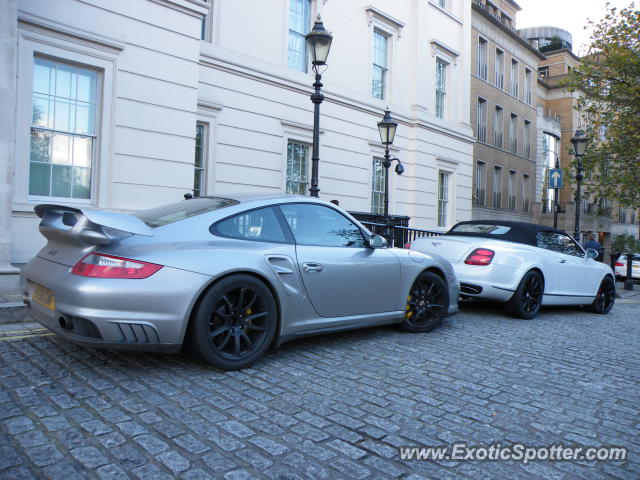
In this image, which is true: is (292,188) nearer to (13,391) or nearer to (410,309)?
(410,309)

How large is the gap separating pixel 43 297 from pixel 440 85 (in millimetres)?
17802

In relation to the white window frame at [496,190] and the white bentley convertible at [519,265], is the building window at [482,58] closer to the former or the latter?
the white window frame at [496,190]

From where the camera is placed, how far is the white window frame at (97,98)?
7.39 metres

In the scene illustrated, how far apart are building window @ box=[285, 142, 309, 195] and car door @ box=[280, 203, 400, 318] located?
28.3 feet

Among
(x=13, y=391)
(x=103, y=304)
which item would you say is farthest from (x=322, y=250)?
(x=13, y=391)

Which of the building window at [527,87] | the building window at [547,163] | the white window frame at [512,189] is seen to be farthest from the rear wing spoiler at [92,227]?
the building window at [547,163]

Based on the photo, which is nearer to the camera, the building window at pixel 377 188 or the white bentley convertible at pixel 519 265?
the white bentley convertible at pixel 519 265

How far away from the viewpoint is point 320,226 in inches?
181

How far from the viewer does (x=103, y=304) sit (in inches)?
127

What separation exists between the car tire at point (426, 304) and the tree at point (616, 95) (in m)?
14.9

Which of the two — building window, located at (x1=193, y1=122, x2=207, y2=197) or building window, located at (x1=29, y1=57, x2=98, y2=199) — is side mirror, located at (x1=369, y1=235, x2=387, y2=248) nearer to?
building window, located at (x1=29, y1=57, x2=98, y2=199)

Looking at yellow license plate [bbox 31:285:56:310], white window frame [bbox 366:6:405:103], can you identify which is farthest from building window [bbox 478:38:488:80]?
yellow license plate [bbox 31:285:56:310]

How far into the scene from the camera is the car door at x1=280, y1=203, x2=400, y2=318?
430 centimetres

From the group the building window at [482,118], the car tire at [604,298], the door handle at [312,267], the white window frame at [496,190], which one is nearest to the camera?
the door handle at [312,267]
